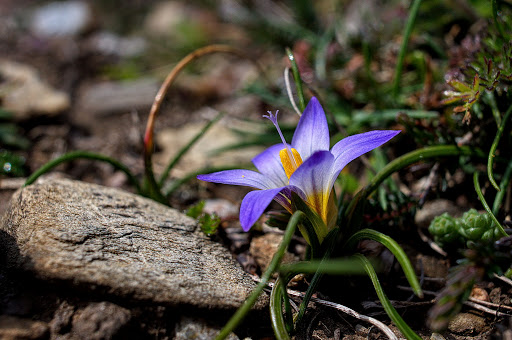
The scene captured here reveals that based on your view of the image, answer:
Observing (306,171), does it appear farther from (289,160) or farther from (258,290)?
(258,290)

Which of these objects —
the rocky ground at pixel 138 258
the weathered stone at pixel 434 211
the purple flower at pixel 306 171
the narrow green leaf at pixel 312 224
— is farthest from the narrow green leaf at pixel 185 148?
the weathered stone at pixel 434 211

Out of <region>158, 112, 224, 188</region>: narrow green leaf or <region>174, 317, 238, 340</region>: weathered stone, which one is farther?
<region>158, 112, 224, 188</region>: narrow green leaf

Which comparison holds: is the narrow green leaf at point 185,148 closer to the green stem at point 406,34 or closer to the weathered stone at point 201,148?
the weathered stone at point 201,148

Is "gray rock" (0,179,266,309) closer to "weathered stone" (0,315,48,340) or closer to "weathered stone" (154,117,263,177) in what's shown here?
"weathered stone" (0,315,48,340)

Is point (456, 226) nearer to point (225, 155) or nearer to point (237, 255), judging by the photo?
point (237, 255)

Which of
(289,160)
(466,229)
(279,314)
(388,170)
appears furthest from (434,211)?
(279,314)

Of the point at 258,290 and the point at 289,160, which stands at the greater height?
the point at 289,160

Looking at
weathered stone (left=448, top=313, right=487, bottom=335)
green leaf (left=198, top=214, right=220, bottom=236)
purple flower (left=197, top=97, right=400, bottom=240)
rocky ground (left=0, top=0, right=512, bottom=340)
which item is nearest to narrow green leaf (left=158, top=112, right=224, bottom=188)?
rocky ground (left=0, top=0, right=512, bottom=340)
